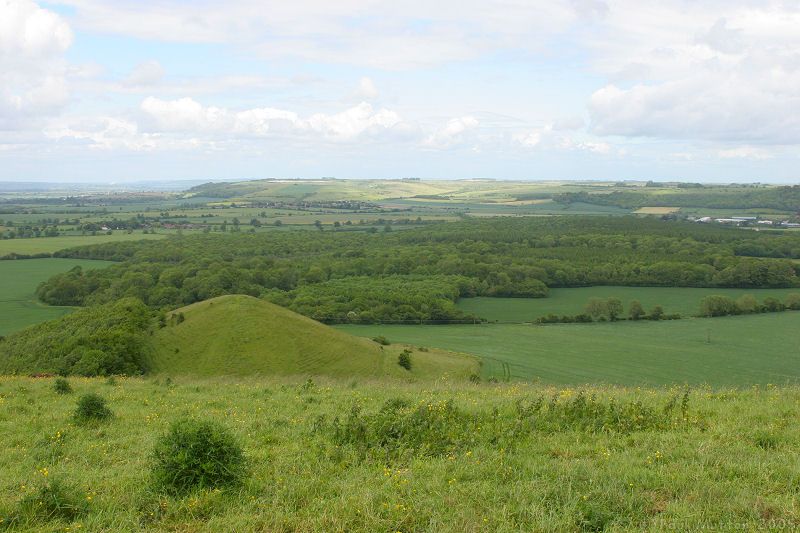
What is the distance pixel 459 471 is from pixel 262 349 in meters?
30.1

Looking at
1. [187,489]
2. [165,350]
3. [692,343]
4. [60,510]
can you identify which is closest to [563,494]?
[187,489]

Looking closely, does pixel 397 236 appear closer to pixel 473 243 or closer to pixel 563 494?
pixel 473 243

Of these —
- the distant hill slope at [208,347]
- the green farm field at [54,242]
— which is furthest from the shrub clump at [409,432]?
the green farm field at [54,242]

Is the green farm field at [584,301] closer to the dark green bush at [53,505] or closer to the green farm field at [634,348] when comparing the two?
the green farm field at [634,348]

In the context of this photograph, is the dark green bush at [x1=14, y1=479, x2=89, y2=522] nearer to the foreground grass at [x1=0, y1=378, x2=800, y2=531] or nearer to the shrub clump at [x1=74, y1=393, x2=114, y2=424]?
the foreground grass at [x1=0, y1=378, x2=800, y2=531]

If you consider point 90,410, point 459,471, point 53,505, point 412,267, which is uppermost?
point 53,505

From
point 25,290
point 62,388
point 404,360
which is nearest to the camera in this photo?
point 62,388

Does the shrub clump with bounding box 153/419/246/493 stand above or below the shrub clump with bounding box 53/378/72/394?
above

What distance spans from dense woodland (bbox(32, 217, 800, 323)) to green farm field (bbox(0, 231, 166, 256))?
8.15 m

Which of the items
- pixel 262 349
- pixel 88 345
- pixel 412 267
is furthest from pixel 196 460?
pixel 412 267

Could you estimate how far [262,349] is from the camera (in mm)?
36969

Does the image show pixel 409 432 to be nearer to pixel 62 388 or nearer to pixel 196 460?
pixel 196 460

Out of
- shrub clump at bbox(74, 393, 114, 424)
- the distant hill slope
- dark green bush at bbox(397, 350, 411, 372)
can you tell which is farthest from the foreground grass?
dark green bush at bbox(397, 350, 411, 372)

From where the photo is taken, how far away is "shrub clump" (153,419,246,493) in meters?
8.16
